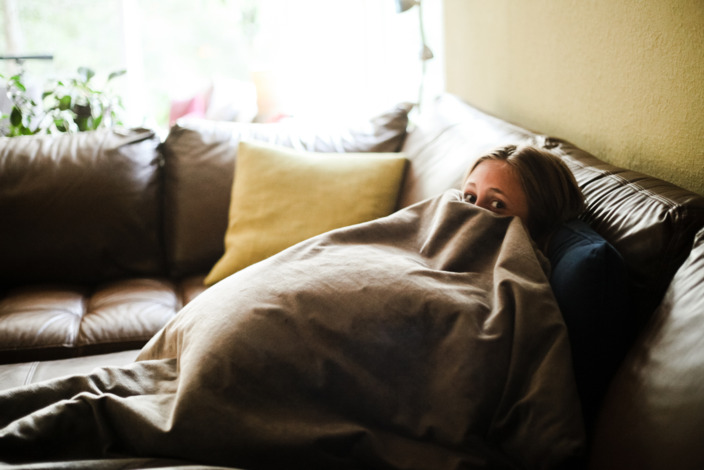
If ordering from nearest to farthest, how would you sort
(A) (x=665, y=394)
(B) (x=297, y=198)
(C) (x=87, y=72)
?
1. (A) (x=665, y=394)
2. (B) (x=297, y=198)
3. (C) (x=87, y=72)

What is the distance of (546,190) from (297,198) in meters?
0.88

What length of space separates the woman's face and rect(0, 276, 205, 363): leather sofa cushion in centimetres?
93

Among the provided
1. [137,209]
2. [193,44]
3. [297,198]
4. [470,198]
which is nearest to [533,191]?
[470,198]

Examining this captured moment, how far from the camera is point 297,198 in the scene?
1843 mm

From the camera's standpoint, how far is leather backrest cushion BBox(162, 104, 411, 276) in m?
2.01

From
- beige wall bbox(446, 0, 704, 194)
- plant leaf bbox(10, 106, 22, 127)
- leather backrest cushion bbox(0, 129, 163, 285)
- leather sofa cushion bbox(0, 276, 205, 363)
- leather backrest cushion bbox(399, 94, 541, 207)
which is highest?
beige wall bbox(446, 0, 704, 194)

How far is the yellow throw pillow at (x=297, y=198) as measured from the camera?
1.80 m

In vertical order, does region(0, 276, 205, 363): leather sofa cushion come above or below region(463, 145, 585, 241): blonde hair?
below

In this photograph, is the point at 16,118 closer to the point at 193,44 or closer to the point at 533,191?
the point at 533,191

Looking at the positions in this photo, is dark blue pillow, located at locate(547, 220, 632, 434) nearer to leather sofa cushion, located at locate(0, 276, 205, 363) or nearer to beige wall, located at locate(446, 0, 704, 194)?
beige wall, located at locate(446, 0, 704, 194)

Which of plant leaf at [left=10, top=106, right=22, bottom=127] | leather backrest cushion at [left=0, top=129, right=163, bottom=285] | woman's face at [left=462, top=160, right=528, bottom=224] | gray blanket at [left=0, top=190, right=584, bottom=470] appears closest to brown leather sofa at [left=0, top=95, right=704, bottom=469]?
leather backrest cushion at [left=0, top=129, right=163, bottom=285]

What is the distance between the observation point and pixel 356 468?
92 cm

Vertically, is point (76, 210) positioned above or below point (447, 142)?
below

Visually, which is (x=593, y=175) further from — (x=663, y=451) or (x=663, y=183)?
(x=663, y=451)
